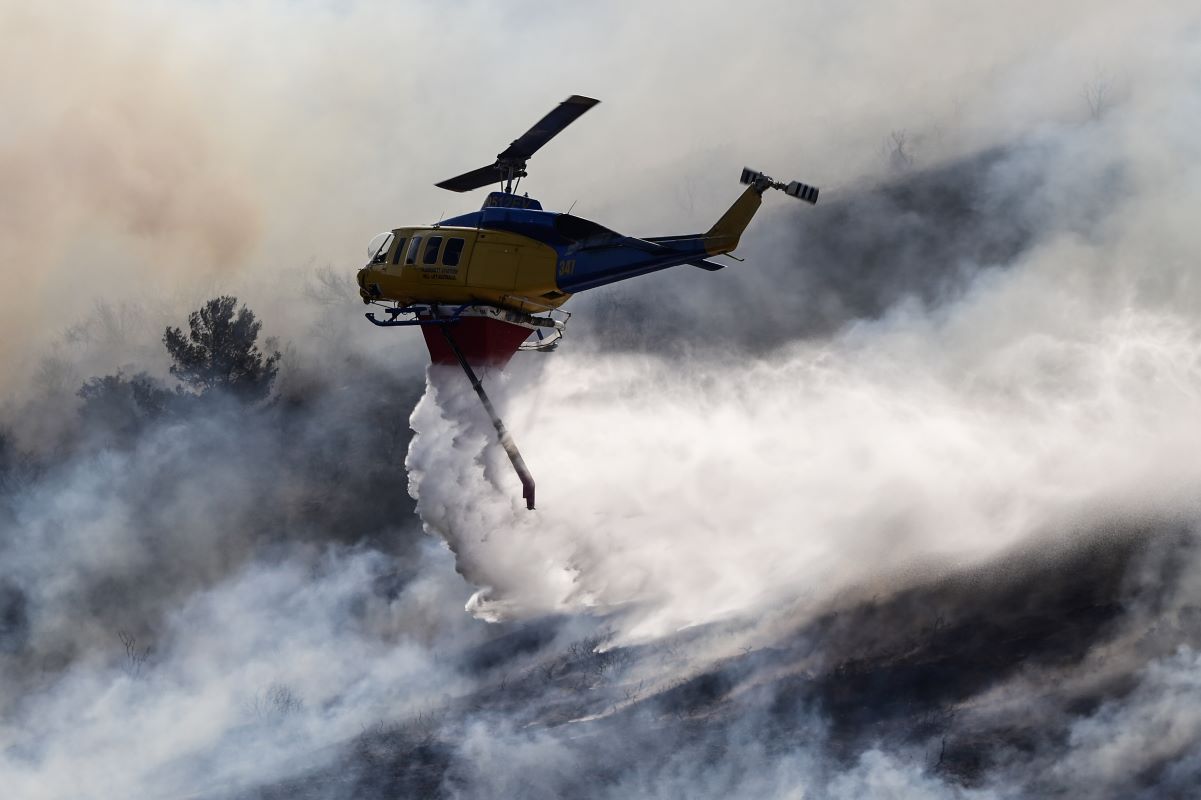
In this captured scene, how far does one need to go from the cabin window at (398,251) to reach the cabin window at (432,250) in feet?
2.60

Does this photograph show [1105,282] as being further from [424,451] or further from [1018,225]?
[424,451]

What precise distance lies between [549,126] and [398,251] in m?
6.17

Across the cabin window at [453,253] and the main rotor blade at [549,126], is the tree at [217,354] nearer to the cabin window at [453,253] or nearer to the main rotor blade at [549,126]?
the cabin window at [453,253]

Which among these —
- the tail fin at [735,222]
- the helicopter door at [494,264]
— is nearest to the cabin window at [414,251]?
the helicopter door at [494,264]

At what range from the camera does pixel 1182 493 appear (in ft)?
155

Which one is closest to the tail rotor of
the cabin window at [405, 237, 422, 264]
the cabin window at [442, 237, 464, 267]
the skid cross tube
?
the cabin window at [442, 237, 464, 267]

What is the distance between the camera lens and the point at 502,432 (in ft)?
131

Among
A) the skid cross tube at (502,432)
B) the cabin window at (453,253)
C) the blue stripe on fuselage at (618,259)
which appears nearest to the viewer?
the blue stripe on fuselage at (618,259)

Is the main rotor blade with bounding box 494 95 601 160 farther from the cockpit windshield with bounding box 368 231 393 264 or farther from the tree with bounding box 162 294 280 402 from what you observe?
the tree with bounding box 162 294 280 402

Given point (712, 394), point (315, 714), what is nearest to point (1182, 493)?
point (712, 394)

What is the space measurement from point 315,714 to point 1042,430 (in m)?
25.4

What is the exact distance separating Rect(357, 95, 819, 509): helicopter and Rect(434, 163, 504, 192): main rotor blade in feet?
0.12

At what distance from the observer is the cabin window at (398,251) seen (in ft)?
128

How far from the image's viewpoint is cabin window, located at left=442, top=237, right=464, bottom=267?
38094mm
